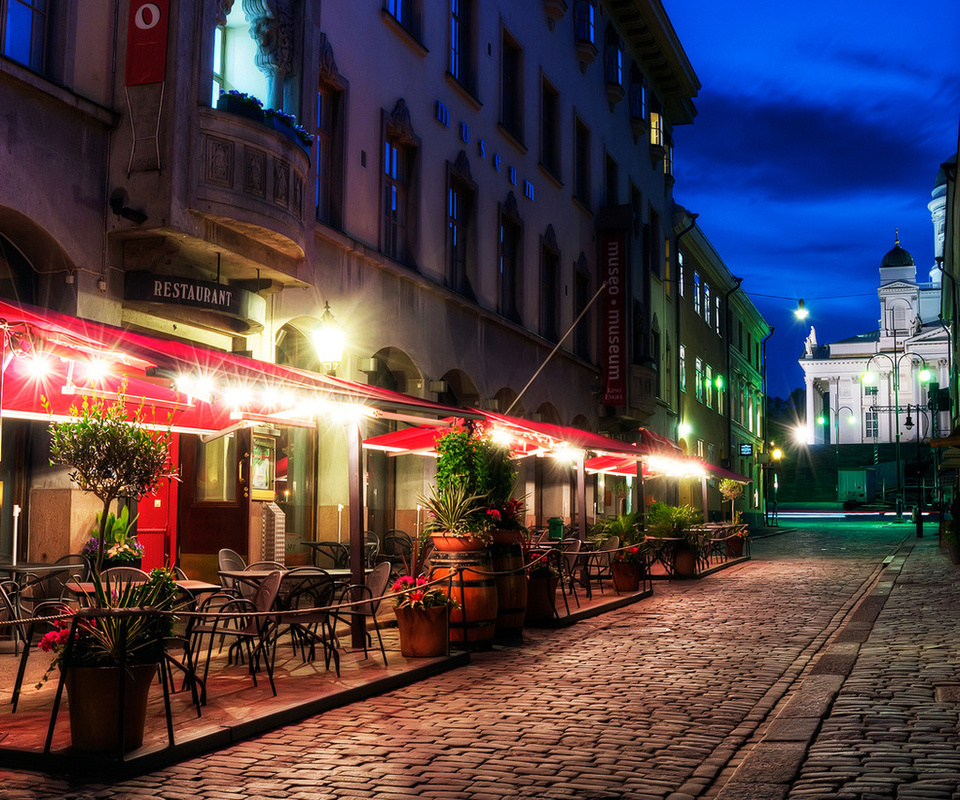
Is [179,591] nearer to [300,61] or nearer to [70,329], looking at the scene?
[70,329]

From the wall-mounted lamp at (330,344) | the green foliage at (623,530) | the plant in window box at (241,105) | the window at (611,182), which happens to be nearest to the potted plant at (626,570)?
the green foliage at (623,530)

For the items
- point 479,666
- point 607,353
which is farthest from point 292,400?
point 607,353

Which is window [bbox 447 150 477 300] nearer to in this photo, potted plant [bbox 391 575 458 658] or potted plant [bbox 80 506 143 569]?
potted plant [bbox 80 506 143 569]

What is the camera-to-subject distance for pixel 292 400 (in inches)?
436

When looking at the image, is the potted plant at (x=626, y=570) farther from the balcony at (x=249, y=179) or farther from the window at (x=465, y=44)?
A: the window at (x=465, y=44)

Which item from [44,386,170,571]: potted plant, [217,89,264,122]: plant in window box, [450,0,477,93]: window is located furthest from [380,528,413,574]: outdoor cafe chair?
[44,386,170,571]: potted plant

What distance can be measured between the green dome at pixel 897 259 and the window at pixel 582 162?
101333mm

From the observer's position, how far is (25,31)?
39.4 feet

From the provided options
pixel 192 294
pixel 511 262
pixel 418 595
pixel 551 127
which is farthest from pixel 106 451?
pixel 551 127

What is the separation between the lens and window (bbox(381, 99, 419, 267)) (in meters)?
19.7

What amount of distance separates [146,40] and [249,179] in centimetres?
191

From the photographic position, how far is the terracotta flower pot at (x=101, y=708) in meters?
6.62

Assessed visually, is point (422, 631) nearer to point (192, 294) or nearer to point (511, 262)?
point (192, 294)

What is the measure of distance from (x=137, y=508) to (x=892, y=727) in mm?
9383
